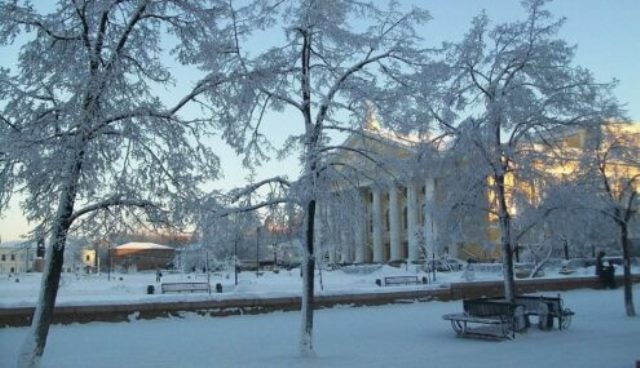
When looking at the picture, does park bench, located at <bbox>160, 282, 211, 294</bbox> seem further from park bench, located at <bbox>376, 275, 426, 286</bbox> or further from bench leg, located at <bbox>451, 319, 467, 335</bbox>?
bench leg, located at <bbox>451, 319, 467, 335</bbox>


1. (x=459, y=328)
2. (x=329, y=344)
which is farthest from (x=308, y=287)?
(x=459, y=328)

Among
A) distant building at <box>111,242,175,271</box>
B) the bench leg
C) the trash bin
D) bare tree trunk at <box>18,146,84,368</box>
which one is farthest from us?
distant building at <box>111,242,175,271</box>

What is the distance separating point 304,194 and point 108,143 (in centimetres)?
316

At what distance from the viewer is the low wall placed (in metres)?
14.6

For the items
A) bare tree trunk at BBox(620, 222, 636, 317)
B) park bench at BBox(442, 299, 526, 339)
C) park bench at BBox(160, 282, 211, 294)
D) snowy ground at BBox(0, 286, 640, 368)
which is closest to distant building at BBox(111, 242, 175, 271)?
park bench at BBox(160, 282, 211, 294)

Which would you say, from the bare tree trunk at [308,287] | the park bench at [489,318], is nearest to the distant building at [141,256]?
the park bench at [489,318]

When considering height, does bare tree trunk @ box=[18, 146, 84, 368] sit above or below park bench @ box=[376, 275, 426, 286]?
above

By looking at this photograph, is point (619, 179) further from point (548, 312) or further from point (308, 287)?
point (308, 287)

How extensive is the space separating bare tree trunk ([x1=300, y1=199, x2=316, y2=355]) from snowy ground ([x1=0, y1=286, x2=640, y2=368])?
0.29 meters

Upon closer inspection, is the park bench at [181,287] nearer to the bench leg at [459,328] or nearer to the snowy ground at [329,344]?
the snowy ground at [329,344]

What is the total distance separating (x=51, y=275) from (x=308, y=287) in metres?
4.14

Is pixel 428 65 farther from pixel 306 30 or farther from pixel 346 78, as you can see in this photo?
pixel 306 30

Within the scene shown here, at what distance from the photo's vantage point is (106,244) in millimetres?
9344

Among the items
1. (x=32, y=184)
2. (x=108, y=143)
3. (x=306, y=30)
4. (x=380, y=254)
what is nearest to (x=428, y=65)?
(x=306, y=30)
